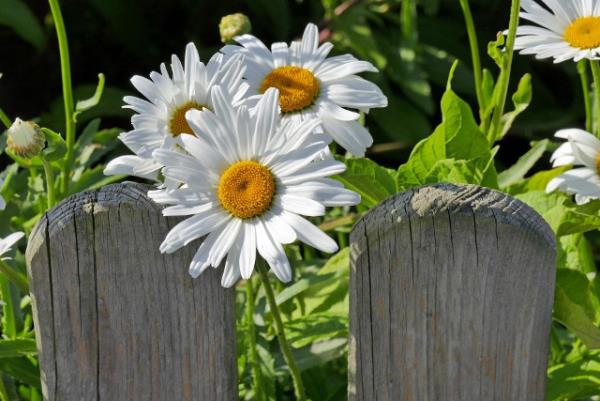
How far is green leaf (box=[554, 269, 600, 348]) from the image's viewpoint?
1388 mm

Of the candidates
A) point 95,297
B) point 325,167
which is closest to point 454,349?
point 325,167

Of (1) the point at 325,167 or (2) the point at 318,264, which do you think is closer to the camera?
(1) the point at 325,167

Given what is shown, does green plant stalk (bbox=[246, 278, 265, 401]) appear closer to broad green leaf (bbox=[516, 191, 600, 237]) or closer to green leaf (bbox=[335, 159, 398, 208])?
green leaf (bbox=[335, 159, 398, 208])

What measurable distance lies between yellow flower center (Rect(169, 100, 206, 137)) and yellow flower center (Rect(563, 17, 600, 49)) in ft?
1.95

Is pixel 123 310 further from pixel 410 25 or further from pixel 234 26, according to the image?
pixel 410 25

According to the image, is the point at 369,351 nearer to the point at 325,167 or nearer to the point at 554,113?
the point at 325,167

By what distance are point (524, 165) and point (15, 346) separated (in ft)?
3.01

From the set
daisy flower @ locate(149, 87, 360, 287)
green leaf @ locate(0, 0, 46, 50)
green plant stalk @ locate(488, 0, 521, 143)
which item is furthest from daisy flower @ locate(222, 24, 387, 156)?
green leaf @ locate(0, 0, 46, 50)

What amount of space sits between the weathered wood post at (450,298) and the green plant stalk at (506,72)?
337 mm

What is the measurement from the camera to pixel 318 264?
1886 mm

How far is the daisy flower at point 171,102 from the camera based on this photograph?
130cm

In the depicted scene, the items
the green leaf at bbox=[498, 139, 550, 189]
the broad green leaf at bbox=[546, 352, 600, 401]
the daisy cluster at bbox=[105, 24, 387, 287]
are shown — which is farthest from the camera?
the green leaf at bbox=[498, 139, 550, 189]

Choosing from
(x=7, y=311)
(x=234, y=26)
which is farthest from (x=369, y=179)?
(x=7, y=311)

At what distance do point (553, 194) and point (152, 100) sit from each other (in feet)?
2.11
